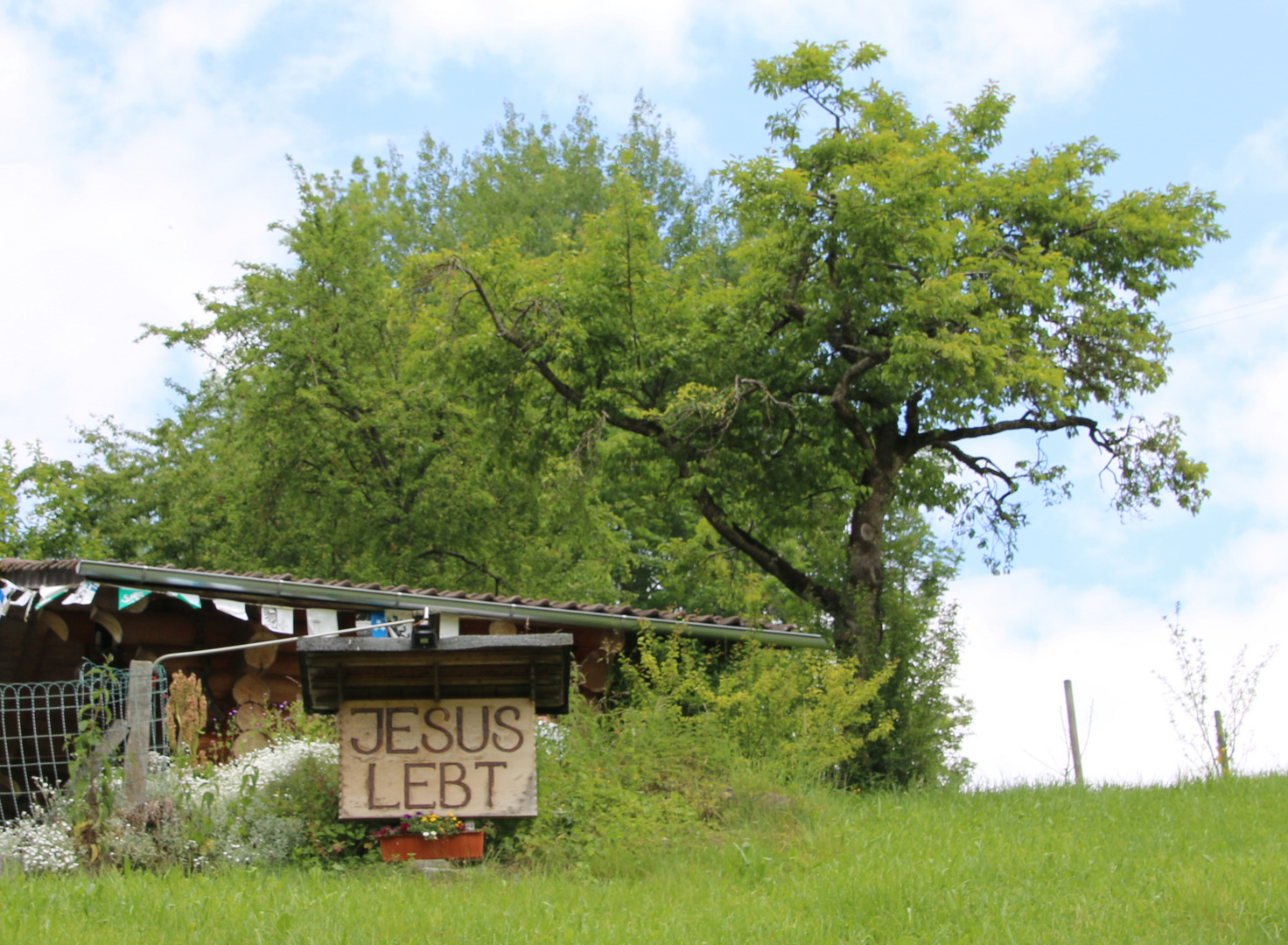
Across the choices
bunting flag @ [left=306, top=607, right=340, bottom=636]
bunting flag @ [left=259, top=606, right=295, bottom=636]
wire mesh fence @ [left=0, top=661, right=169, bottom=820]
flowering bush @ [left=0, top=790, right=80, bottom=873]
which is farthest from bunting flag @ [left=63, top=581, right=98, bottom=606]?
flowering bush @ [left=0, top=790, right=80, bottom=873]

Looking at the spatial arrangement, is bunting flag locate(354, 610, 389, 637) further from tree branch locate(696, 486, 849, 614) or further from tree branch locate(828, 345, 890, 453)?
tree branch locate(828, 345, 890, 453)

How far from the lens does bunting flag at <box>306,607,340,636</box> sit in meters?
12.9

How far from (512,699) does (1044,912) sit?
4.09m

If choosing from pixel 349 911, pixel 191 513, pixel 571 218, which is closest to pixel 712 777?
pixel 349 911

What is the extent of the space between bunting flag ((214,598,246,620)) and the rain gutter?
154mm

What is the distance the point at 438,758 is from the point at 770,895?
9.12 feet

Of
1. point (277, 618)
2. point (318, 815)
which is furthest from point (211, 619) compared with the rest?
point (318, 815)

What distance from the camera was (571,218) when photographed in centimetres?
3453

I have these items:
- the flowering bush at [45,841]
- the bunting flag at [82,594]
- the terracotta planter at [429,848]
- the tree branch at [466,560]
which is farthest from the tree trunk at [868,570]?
the flowering bush at [45,841]

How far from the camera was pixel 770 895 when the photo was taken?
7.67 metres

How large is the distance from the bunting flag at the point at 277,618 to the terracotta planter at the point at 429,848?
4.53 metres

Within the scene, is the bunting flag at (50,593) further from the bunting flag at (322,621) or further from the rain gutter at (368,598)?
the bunting flag at (322,621)

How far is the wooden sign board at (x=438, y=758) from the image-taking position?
8.79 m

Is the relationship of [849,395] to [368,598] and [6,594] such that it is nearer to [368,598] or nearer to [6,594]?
[368,598]
